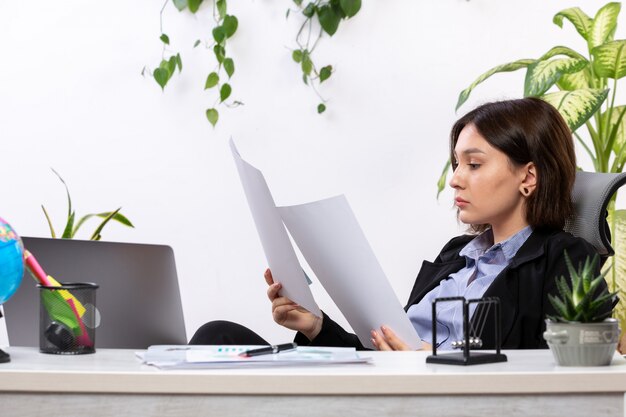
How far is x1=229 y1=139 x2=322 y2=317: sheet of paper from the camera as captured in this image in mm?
1365

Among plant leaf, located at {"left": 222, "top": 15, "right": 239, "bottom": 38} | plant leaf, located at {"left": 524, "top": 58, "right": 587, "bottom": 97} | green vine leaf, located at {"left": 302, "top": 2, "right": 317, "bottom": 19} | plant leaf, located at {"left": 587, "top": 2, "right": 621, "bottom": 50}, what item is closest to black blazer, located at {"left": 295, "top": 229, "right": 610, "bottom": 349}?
plant leaf, located at {"left": 524, "top": 58, "right": 587, "bottom": 97}

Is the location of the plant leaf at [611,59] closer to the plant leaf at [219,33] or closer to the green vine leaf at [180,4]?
the plant leaf at [219,33]

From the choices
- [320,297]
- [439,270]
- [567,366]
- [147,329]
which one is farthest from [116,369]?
[320,297]

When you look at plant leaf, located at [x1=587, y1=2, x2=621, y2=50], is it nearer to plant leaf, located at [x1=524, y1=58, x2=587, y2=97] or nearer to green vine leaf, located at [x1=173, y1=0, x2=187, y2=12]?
plant leaf, located at [x1=524, y1=58, x2=587, y2=97]

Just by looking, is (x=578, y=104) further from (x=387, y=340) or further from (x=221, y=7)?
(x=221, y=7)

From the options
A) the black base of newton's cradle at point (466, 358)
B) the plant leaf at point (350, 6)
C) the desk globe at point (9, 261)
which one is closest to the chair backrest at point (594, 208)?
the black base of newton's cradle at point (466, 358)

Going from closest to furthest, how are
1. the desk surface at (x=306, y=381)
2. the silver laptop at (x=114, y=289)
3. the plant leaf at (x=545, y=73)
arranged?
the desk surface at (x=306, y=381) < the silver laptop at (x=114, y=289) < the plant leaf at (x=545, y=73)

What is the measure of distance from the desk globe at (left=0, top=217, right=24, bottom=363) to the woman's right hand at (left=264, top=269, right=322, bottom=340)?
26.8 inches

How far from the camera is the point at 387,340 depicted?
145 centimetres

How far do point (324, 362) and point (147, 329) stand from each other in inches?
18.2

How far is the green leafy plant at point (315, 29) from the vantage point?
9.41 ft

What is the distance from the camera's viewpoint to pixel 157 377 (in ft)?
2.98

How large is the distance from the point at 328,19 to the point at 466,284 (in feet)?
4.48

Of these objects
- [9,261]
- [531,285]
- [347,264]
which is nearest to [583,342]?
[347,264]
